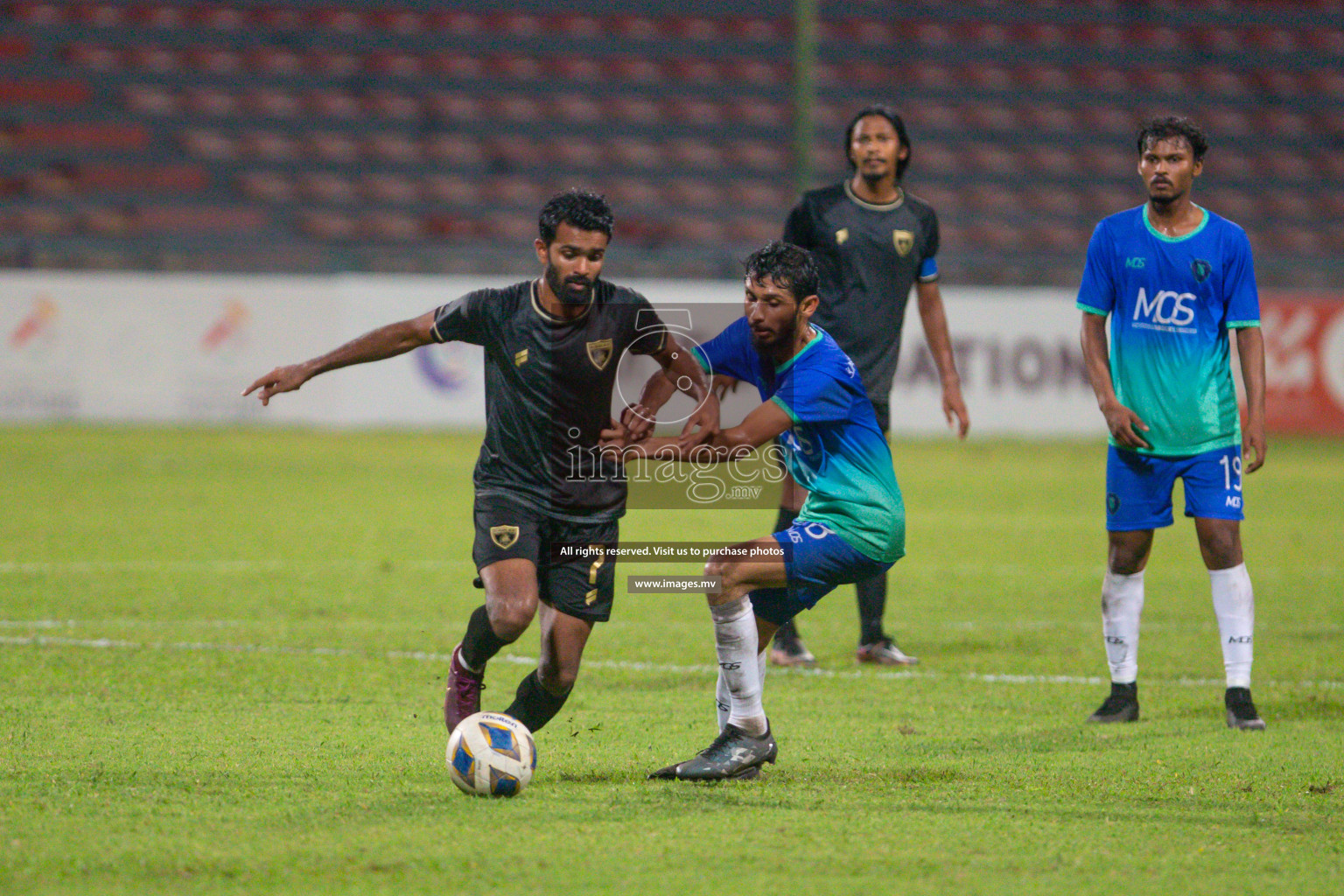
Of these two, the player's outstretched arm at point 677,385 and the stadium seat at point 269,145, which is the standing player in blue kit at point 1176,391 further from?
the stadium seat at point 269,145

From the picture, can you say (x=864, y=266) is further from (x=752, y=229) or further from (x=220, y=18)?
(x=220, y=18)

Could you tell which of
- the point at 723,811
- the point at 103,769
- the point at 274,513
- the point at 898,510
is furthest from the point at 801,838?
the point at 274,513

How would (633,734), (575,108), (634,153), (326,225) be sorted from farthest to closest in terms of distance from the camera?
(575,108), (634,153), (326,225), (633,734)

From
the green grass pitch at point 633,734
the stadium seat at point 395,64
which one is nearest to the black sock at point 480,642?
the green grass pitch at point 633,734

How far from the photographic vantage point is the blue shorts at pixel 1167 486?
5.58 meters

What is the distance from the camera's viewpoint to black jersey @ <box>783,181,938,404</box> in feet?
22.2

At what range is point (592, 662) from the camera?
6.56 m

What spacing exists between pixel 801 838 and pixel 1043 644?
367 cm

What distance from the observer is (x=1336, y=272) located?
18.5m

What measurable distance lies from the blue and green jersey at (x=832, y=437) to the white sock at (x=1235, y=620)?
60.4 inches

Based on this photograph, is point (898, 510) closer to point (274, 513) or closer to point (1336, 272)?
point (274, 513)

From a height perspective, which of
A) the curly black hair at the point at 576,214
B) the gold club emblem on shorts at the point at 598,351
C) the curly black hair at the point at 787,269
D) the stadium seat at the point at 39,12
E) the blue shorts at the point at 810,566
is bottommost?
the blue shorts at the point at 810,566

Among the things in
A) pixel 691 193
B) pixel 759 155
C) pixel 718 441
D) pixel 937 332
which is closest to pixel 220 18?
pixel 691 193

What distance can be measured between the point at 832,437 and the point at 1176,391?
163cm
